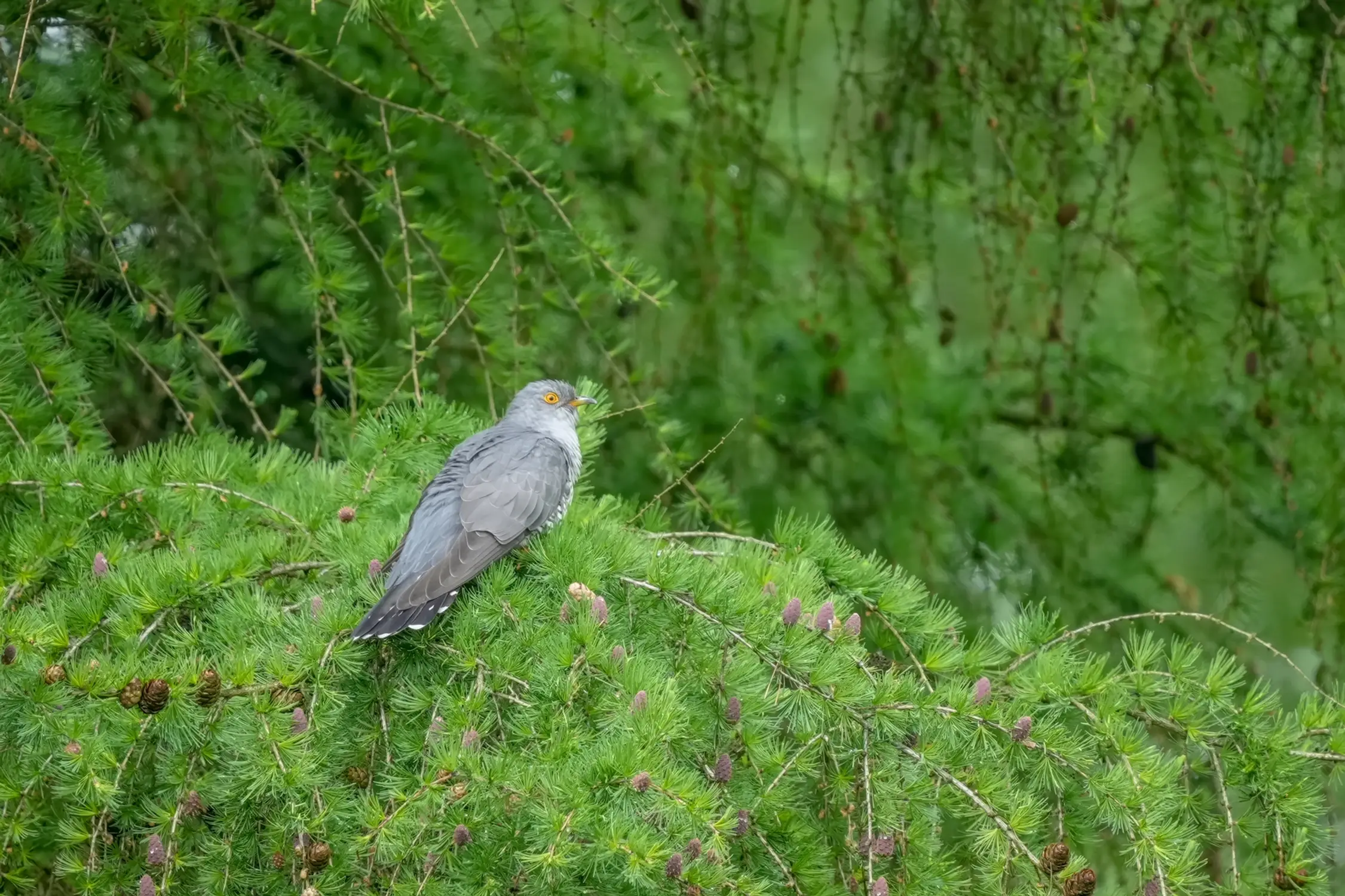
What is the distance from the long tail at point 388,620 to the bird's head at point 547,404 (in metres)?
1.08

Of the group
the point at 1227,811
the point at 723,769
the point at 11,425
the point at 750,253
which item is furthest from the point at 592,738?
the point at 750,253

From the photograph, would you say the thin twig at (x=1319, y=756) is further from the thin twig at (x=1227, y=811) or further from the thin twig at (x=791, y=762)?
the thin twig at (x=791, y=762)

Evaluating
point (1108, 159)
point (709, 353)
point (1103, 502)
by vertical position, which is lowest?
point (1103, 502)

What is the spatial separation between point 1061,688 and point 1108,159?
6.75 feet

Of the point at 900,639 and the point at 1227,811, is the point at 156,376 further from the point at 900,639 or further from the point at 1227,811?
the point at 1227,811

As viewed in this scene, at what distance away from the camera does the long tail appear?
2.35 m

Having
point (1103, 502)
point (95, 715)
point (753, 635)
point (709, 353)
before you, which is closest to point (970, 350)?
point (1103, 502)

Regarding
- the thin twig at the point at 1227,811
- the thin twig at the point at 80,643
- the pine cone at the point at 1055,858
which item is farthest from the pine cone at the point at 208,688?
the thin twig at the point at 1227,811

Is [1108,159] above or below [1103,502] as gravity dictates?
above

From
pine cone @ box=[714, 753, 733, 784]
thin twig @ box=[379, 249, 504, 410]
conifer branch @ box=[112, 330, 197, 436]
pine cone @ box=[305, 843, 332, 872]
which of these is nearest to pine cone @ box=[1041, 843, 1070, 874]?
pine cone @ box=[714, 753, 733, 784]

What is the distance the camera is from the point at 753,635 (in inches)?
90.7

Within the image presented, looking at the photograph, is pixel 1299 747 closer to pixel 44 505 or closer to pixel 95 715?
pixel 95 715

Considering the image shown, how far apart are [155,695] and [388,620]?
0.42 metres

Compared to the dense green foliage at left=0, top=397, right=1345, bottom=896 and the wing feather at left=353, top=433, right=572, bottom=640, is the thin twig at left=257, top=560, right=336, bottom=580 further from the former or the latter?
the wing feather at left=353, top=433, right=572, bottom=640
